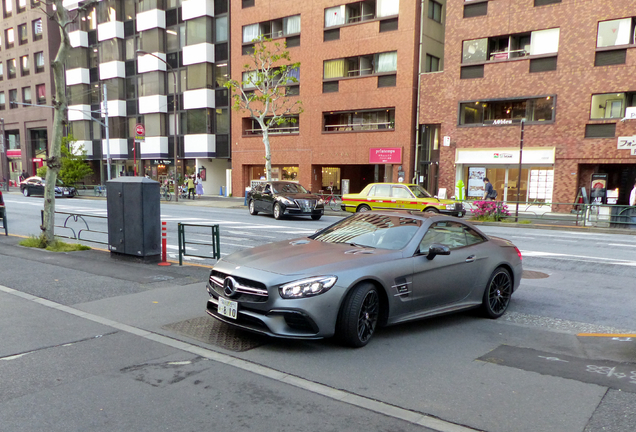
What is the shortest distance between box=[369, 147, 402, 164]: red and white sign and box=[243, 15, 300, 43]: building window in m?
10.9

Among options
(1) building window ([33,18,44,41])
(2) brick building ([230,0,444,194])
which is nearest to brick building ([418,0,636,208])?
(2) brick building ([230,0,444,194])

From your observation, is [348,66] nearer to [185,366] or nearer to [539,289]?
[539,289]

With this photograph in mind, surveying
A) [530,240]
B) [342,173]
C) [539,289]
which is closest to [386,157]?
[342,173]

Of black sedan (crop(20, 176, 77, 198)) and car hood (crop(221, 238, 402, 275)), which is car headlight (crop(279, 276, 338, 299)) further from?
black sedan (crop(20, 176, 77, 198))

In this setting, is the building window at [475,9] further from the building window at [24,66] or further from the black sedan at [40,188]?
the building window at [24,66]

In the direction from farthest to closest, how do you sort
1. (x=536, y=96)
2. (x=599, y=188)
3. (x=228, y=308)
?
(x=536, y=96) → (x=599, y=188) → (x=228, y=308)

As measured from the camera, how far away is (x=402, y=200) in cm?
2036

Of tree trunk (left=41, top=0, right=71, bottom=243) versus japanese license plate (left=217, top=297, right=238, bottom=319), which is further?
tree trunk (left=41, top=0, right=71, bottom=243)

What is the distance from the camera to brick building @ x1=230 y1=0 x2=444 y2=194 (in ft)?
99.6

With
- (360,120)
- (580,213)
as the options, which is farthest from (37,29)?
(580,213)

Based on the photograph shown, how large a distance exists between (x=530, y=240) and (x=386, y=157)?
16613mm

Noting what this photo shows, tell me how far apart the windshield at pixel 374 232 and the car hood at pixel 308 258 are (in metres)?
0.20

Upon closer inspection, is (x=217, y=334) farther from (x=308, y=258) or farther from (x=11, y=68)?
(x=11, y=68)

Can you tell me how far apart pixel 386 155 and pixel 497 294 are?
82.3 feet
